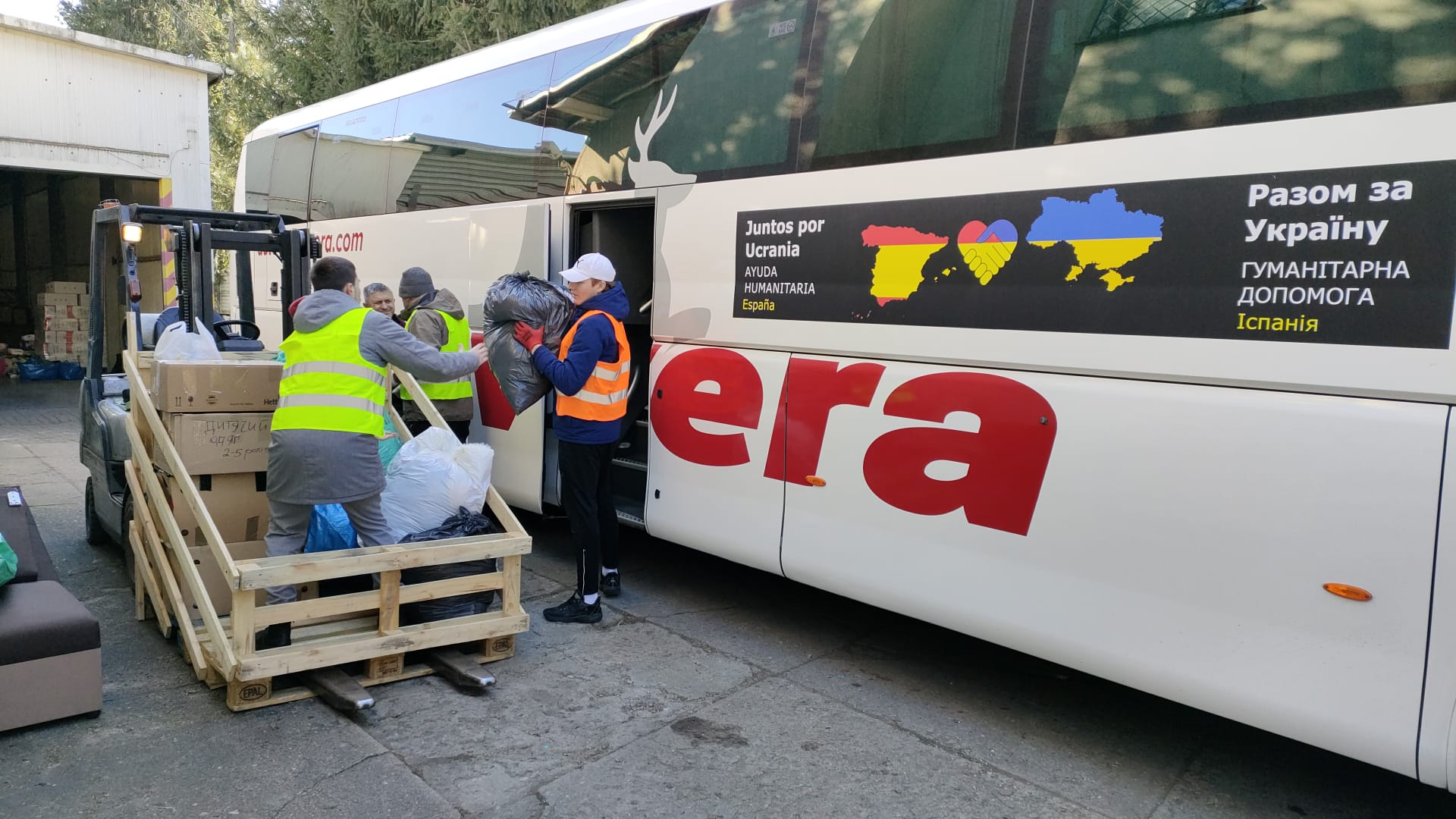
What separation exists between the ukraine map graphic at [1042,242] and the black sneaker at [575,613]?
240 centimetres

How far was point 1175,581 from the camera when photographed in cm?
332

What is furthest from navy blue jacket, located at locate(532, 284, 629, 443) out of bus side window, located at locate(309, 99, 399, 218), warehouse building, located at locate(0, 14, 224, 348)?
warehouse building, located at locate(0, 14, 224, 348)

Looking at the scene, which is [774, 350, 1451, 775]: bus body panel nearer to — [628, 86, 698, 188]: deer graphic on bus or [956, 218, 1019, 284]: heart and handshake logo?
[956, 218, 1019, 284]: heart and handshake logo

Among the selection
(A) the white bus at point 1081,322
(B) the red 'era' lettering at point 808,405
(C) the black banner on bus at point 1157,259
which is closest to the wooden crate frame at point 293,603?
(A) the white bus at point 1081,322

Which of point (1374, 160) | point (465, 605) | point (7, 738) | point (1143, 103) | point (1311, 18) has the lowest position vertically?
point (7, 738)

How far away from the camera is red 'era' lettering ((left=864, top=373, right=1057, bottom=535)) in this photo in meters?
3.69

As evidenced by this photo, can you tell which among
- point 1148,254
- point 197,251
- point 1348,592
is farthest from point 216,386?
point 1348,592

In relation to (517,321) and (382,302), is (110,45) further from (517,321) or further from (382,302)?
(517,321)

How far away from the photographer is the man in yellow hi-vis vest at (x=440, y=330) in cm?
598

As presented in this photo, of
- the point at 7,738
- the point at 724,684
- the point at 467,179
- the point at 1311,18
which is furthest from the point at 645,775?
the point at 467,179

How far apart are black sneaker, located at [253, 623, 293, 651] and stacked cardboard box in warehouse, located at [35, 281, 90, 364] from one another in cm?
1608

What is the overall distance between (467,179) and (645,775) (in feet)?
Answer: 15.4

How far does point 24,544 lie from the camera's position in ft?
14.1

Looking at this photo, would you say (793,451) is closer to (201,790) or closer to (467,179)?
(201,790)
